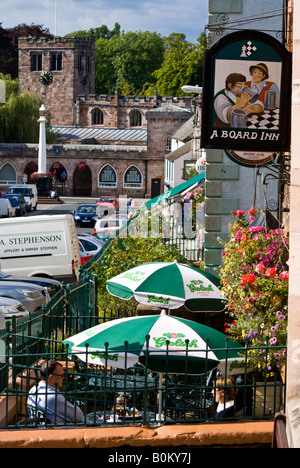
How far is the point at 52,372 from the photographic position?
8062mm

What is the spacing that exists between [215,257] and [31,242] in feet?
32.8

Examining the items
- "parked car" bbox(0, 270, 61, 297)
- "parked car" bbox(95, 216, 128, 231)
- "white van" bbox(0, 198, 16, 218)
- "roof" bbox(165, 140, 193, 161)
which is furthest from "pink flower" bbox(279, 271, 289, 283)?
"white van" bbox(0, 198, 16, 218)

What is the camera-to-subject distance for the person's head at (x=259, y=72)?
9748 millimetres

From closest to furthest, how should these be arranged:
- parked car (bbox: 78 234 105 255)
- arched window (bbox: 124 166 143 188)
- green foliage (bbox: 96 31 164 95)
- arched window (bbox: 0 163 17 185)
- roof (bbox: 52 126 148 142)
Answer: parked car (bbox: 78 234 105 255)
arched window (bbox: 124 166 143 188)
arched window (bbox: 0 163 17 185)
roof (bbox: 52 126 148 142)
green foliage (bbox: 96 31 164 95)

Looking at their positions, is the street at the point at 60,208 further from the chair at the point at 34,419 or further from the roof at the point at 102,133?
the chair at the point at 34,419

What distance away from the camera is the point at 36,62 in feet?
350

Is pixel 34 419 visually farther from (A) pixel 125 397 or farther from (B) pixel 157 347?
(B) pixel 157 347

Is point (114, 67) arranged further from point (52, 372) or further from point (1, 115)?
point (52, 372)

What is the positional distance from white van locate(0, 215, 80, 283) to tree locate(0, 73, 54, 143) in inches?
2187

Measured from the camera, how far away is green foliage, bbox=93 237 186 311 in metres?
14.9

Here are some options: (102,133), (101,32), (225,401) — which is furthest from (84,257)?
(101,32)

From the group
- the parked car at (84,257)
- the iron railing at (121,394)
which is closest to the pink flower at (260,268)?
the iron railing at (121,394)

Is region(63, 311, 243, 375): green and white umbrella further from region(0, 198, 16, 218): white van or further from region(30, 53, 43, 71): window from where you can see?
region(30, 53, 43, 71): window

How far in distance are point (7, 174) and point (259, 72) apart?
70151mm
